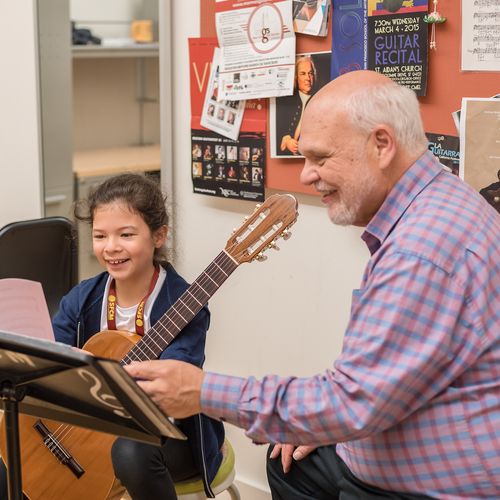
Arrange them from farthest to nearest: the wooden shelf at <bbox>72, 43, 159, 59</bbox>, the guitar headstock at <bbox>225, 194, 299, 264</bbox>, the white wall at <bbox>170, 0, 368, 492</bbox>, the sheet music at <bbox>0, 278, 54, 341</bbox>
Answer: the wooden shelf at <bbox>72, 43, 159, 59</bbox> → the white wall at <bbox>170, 0, 368, 492</bbox> → the guitar headstock at <bbox>225, 194, 299, 264</bbox> → the sheet music at <bbox>0, 278, 54, 341</bbox>

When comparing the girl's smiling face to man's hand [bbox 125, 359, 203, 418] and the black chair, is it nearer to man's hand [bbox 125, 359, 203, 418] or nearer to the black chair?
the black chair

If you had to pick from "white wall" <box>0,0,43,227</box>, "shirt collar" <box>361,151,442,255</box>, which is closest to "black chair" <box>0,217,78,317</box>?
"white wall" <box>0,0,43,227</box>

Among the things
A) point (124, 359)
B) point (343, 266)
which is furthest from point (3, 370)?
point (343, 266)

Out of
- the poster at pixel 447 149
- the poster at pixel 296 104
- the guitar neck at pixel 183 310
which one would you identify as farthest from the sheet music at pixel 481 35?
the guitar neck at pixel 183 310

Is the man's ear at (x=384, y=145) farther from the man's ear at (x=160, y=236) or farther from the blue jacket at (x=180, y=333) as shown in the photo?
the man's ear at (x=160, y=236)

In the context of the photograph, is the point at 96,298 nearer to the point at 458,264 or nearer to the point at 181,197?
the point at 181,197

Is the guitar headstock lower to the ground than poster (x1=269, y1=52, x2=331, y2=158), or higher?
lower

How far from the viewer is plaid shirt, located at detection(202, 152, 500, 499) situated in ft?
4.42

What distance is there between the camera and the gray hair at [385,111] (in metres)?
1.49

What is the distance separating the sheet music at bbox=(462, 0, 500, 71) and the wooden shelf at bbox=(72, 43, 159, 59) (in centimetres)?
270

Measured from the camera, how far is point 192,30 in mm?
2518

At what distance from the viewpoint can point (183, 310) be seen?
74.6 inches

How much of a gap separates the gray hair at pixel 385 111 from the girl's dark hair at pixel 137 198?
28.7 inches

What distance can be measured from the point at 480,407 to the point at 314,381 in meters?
0.27
